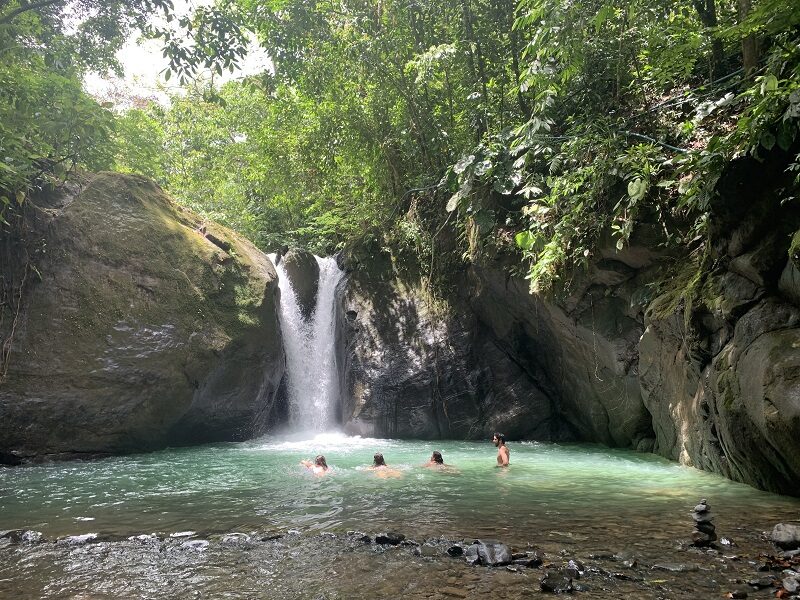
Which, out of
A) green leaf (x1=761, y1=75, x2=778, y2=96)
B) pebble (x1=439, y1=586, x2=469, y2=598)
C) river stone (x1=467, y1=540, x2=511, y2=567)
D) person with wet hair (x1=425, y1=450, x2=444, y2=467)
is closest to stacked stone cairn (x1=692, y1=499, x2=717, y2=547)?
river stone (x1=467, y1=540, x2=511, y2=567)

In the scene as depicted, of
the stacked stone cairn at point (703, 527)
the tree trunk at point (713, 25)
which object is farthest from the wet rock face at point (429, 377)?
the stacked stone cairn at point (703, 527)

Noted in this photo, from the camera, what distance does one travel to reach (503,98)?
11.5 meters

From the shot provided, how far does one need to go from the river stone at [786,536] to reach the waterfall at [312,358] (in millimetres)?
11276

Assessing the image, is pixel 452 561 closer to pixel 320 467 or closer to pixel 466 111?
pixel 320 467

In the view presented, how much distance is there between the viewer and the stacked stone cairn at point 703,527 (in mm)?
3996

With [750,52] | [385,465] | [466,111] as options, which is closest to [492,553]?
[385,465]

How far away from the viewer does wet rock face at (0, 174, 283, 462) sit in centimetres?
976

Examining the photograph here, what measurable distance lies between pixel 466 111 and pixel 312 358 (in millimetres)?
7585

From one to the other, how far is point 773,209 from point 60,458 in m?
11.4

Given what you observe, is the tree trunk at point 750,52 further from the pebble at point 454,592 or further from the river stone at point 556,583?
the pebble at point 454,592

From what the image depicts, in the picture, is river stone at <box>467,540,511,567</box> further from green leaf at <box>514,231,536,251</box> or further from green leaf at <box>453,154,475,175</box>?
green leaf at <box>453,154,475,175</box>

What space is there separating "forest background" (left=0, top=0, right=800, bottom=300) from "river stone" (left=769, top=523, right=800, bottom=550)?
9.36 ft

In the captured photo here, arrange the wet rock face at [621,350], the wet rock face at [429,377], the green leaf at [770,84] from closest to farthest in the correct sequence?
1. the green leaf at [770,84]
2. the wet rock face at [621,350]
3. the wet rock face at [429,377]

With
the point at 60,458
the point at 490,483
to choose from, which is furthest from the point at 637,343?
the point at 60,458
